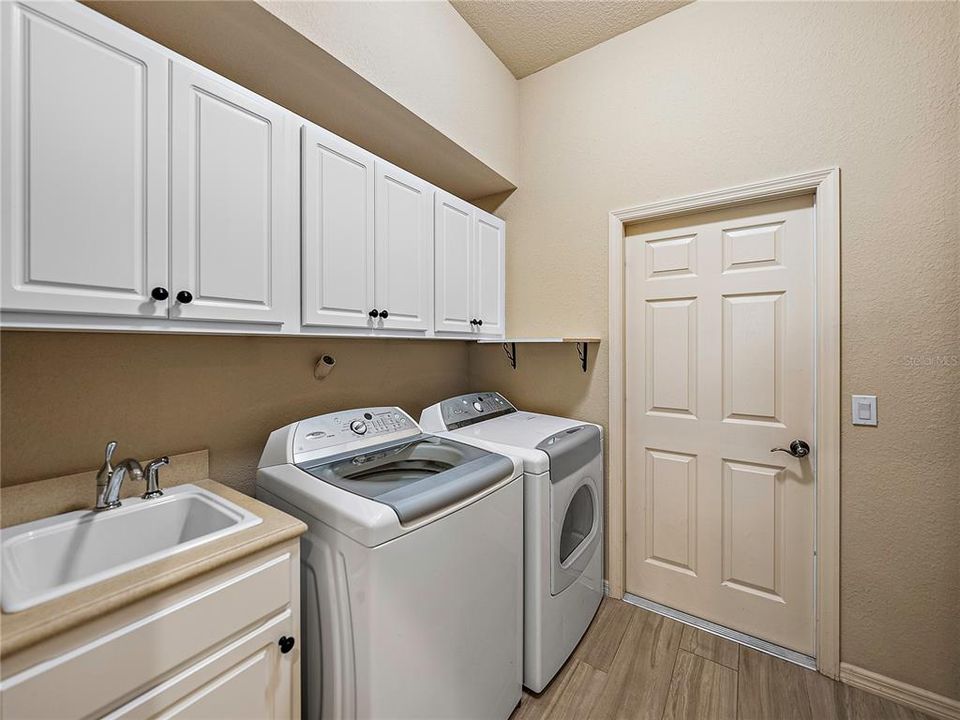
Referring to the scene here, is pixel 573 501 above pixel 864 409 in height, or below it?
below

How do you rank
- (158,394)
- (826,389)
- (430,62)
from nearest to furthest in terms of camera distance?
(158,394), (826,389), (430,62)

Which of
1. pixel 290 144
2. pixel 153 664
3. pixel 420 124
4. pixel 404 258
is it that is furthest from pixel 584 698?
pixel 420 124

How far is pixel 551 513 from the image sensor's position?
1.62 metres

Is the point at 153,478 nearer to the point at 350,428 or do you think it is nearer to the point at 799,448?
the point at 350,428

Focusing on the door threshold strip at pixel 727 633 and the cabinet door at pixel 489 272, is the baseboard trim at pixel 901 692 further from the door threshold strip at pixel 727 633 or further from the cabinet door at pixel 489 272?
the cabinet door at pixel 489 272

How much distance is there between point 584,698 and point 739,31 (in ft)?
9.46

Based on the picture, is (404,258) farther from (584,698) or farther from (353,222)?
(584,698)

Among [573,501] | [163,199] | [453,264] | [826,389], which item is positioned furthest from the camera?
[453,264]

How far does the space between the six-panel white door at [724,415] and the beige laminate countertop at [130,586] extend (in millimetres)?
1767

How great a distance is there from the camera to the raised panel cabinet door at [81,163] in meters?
0.81

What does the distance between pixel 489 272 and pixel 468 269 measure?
0.72 ft

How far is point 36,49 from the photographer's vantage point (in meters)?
0.83

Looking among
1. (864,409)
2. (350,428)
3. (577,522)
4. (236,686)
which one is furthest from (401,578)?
(864,409)

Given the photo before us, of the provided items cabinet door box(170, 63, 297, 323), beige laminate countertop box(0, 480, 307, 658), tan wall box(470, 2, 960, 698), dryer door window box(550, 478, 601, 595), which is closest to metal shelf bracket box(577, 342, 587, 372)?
dryer door window box(550, 478, 601, 595)
